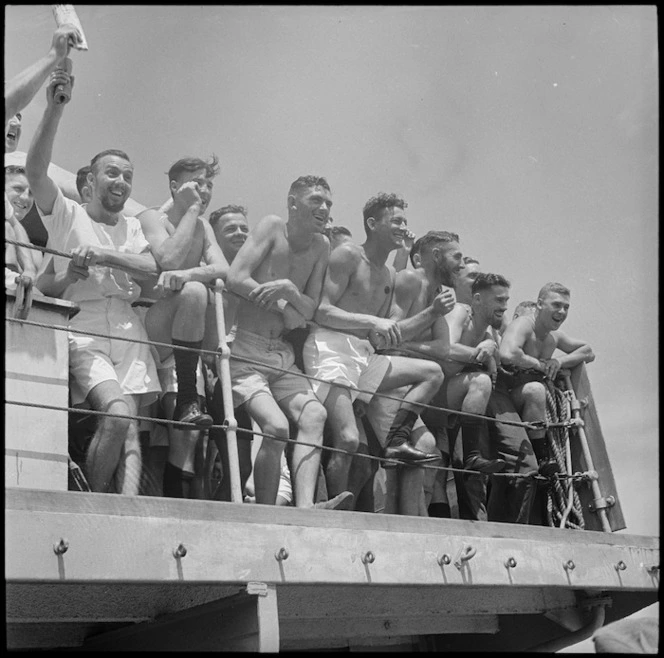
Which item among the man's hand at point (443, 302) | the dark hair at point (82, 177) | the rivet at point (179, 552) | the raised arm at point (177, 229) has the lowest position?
the rivet at point (179, 552)

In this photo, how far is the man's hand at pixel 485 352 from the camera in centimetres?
588

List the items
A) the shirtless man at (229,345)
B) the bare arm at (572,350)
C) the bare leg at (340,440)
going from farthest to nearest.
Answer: the bare arm at (572,350) → the bare leg at (340,440) → the shirtless man at (229,345)

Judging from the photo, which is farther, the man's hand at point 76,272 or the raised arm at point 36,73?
the man's hand at point 76,272

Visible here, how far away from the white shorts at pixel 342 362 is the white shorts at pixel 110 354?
→ 0.81 m

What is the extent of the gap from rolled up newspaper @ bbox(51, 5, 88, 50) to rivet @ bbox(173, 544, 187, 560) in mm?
2067

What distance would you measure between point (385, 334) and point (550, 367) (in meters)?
1.26

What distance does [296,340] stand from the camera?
5418 millimetres

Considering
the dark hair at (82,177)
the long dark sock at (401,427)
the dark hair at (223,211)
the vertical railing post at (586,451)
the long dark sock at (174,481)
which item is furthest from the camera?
the vertical railing post at (586,451)

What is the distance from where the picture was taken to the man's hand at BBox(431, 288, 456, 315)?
18.4 ft

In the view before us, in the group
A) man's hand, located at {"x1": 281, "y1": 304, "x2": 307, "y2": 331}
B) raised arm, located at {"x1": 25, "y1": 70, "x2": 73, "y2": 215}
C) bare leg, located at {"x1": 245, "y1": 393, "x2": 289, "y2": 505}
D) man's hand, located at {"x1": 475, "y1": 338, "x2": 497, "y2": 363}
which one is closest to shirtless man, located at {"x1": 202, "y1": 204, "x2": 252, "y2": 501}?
bare leg, located at {"x1": 245, "y1": 393, "x2": 289, "y2": 505}

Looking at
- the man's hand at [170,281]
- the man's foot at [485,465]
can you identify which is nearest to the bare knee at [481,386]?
the man's foot at [485,465]

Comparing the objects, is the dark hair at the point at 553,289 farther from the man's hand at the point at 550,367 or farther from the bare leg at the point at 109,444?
the bare leg at the point at 109,444

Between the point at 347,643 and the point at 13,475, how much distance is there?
7.34 ft

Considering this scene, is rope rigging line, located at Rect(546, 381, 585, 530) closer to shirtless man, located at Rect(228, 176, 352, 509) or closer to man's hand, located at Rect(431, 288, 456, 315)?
man's hand, located at Rect(431, 288, 456, 315)
